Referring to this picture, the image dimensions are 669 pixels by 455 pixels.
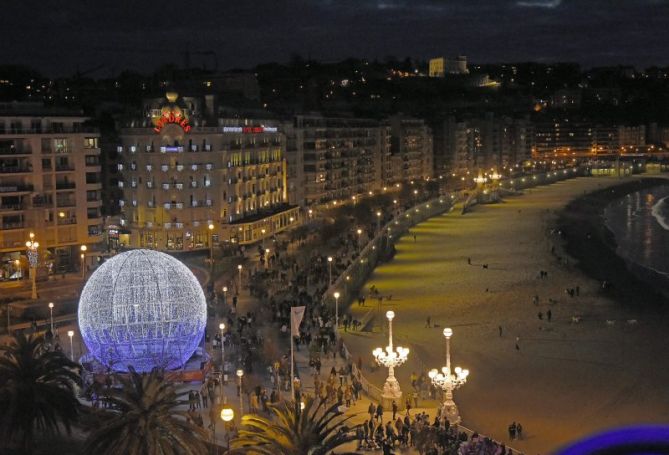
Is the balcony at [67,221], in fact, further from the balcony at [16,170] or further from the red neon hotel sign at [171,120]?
the red neon hotel sign at [171,120]

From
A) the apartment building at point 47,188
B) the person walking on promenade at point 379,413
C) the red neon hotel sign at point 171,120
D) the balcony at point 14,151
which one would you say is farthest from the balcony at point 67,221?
the person walking on promenade at point 379,413

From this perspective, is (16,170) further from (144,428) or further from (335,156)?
(335,156)

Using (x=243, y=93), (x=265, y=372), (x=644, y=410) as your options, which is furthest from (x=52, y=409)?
(x=243, y=93)

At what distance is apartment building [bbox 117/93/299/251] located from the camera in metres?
57.2

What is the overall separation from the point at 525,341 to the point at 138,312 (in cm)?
1774

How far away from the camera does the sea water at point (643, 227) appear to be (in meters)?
61.6

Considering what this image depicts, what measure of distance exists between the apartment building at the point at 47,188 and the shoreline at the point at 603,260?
2791 centimetres

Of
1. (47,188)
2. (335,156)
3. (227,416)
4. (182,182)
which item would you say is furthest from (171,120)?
(227,416)

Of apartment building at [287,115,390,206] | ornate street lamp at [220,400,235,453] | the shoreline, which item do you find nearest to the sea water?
the shoreline

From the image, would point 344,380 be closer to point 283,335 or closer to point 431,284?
point 283,335

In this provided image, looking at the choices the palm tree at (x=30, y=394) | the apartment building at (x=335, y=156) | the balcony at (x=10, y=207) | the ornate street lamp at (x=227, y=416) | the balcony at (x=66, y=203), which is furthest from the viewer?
the apartment building at (x=335, y=156)

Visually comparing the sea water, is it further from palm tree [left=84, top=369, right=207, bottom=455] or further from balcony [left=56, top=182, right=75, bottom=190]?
palm tree [left=84, top=369, right=207, bottom=455]

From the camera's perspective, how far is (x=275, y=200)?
69625mm

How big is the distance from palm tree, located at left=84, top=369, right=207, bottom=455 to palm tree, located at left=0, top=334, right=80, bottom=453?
3140 millimetres
